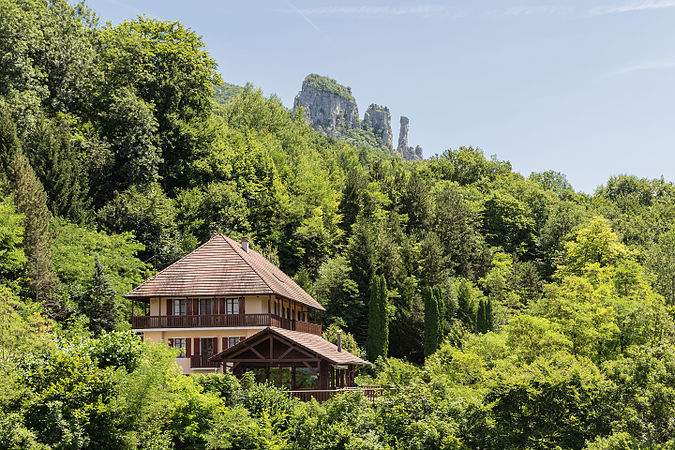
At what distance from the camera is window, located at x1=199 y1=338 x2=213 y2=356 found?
38188 millimetres

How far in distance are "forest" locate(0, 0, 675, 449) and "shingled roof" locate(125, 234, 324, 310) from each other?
3420 mm

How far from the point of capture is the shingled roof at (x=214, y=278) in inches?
1487

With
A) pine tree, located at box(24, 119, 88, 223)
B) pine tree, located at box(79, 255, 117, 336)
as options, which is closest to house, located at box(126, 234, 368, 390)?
pine tree, located at box(79, 255, 117, 336)

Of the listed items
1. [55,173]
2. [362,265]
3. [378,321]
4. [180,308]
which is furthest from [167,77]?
[378,321]

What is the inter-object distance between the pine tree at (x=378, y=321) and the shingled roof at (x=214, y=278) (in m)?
12.3

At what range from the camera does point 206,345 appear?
38281 mm

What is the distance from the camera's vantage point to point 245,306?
127 feet

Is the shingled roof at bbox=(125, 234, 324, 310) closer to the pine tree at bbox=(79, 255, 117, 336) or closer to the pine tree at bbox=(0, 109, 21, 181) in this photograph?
the pine tree at bbox=(79, 255, 117, 336)

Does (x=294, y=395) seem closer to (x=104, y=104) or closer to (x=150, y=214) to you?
(x=150, y=214)

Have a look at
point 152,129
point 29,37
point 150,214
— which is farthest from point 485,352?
point 29,37

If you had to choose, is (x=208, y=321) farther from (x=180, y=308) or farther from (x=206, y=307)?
(x=180, y=308)

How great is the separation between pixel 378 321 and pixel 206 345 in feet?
58.9

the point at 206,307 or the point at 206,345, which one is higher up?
the point at 206,307

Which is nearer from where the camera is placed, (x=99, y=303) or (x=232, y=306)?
(x=99, y=303)
